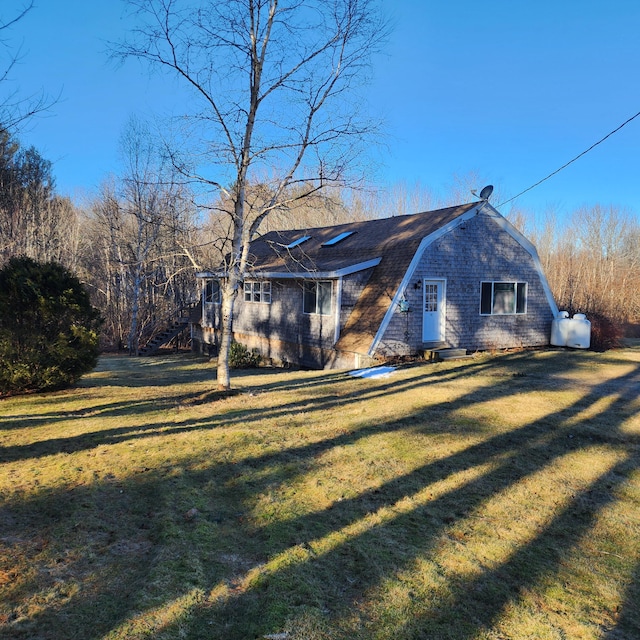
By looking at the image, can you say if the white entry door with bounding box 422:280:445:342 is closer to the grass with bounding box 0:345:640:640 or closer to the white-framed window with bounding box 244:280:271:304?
the white-framed window with bounding box 244:280:271:304

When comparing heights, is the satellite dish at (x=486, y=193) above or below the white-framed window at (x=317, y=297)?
above

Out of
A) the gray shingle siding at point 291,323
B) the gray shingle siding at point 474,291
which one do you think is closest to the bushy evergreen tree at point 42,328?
the gray shingle siding at point 291,323

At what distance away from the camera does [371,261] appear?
1472 centimetres

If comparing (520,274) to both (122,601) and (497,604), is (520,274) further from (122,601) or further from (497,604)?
(122,601)

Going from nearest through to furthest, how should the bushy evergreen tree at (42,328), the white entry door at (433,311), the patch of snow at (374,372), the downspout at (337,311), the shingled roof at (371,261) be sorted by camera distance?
the bushy evergreen tree at (42,328) → the patch of snow at (374,372) → the shingled roof at (371,261) → the downspout at (337,311) → the white entry door at (433,311)

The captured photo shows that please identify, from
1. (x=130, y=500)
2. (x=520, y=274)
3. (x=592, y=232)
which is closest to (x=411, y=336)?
(x=520, y=274)

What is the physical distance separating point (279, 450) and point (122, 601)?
10.1 feet

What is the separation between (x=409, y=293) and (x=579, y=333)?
6812mm

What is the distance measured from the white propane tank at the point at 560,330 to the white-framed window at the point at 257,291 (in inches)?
404

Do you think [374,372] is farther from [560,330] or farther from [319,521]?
[560,330]

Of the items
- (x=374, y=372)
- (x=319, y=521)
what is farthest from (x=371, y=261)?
(x=319, y=521)

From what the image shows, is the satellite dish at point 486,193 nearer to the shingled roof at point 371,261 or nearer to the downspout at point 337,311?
the shingled roof at point 371,261

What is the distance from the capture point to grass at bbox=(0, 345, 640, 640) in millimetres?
2934

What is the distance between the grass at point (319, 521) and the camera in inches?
115
